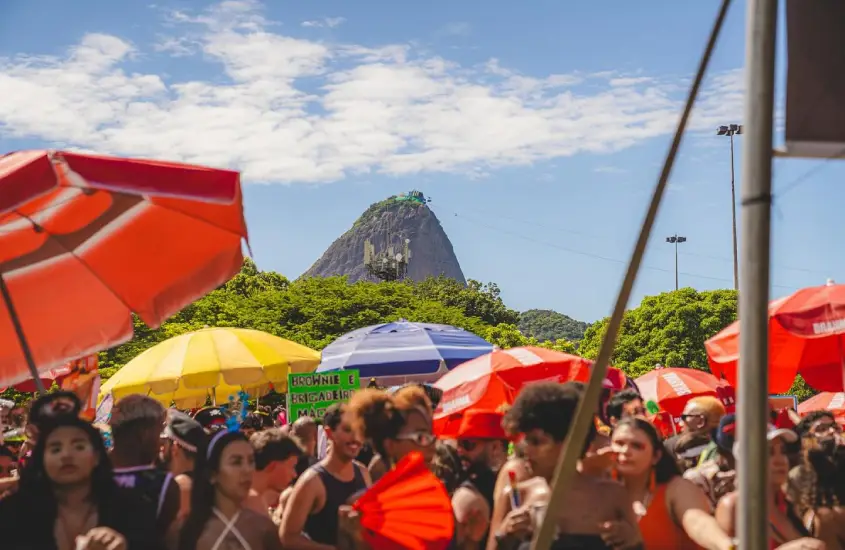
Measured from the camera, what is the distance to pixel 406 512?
447cm

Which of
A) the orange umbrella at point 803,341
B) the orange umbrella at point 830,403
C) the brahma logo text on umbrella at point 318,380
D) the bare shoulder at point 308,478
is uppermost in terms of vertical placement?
the orange umbrella at point 803,341

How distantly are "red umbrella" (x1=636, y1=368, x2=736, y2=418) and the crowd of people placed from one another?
266 inches

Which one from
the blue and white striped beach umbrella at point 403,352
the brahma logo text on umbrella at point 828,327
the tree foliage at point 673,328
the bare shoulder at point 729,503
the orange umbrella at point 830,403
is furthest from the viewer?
the tree foliage at point 673,328

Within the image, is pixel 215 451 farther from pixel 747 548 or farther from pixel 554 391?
pixel 747 548

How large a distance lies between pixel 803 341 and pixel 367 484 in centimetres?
587

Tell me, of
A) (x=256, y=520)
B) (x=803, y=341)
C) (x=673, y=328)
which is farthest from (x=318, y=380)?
(x=673, y=328)

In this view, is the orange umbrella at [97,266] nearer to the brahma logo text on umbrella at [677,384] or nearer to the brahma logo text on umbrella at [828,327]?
the brahma logo text on umbrella at [828,327]

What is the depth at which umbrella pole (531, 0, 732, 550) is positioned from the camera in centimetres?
285

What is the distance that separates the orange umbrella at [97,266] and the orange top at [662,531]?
2382mm

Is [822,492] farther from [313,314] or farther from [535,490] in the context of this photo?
[313,314]

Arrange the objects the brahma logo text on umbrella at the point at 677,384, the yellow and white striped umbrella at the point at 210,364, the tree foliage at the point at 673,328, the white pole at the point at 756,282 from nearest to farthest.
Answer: the white pole at the point at 756,282, the brahma logo text on umbrella at the point at 677,384, the yellow and white striped umbrella at the point at 210,364, the tree foliage at the point at 673,328

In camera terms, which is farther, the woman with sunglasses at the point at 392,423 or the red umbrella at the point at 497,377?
the red umbrella at the point at 497,377

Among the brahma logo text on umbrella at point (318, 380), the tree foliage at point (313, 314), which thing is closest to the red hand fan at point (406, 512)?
the brahma logo text on umbrella at point (318, 380)

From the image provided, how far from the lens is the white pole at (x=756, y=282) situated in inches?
102
